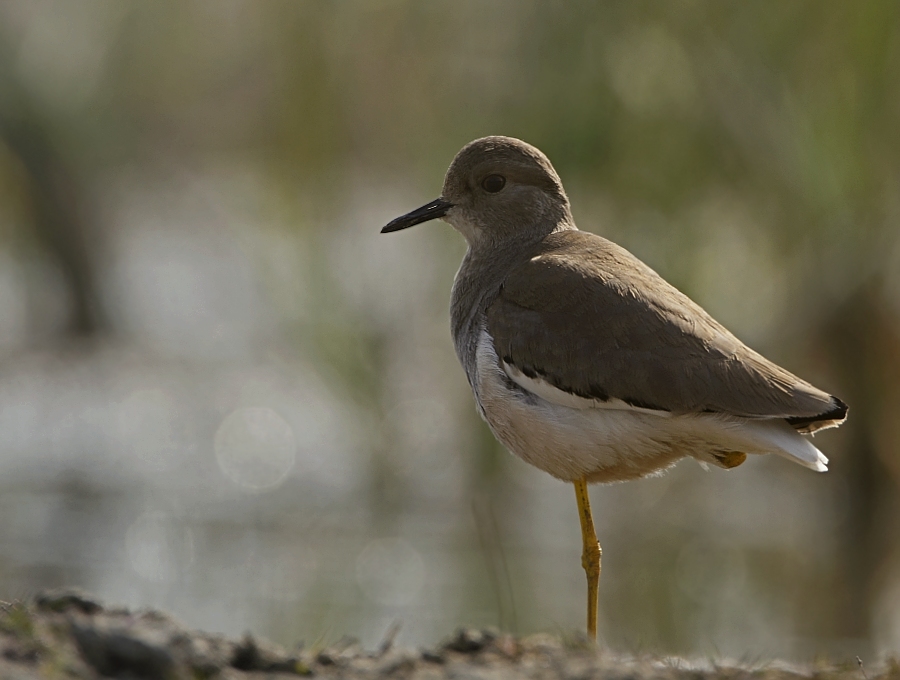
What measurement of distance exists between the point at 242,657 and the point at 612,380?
208 centimetres

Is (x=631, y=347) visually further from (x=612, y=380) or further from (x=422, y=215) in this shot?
(x=422, y=215)

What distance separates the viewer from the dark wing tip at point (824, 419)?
502 cm

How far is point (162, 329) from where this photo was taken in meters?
14.9

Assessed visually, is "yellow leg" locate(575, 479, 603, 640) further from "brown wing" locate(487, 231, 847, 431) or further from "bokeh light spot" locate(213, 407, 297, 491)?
"bokeh light spot" locate(213, 407, 297, 491)

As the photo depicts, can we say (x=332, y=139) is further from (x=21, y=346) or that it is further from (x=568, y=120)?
(x=21, y=346)

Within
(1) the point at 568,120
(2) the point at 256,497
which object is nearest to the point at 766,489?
(1) the point at 568,120

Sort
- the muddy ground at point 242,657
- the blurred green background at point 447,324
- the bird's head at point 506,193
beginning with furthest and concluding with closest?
1. the blurred green background at point 447,324
2. the bird's head at point 506,193
3. the muddy ground at point 242,657

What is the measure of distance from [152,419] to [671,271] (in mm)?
5848

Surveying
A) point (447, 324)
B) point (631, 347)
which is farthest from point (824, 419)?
point (447, 324)

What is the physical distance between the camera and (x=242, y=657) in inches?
159

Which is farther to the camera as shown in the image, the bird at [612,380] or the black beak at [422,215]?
the black beak at [422,215]

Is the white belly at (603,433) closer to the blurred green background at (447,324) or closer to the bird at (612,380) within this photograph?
the bird at (612,380)

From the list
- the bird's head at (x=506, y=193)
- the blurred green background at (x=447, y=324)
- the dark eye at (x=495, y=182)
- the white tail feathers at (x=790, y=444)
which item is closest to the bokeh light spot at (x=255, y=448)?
the blurred green background at (x=447, y=324)

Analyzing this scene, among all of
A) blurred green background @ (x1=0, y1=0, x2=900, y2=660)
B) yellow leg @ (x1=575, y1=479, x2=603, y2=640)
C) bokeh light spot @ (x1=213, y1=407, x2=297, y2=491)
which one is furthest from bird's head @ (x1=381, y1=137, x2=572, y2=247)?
bokeh light spot @ (x1=213, y1=407, x2=297, y2=491)
